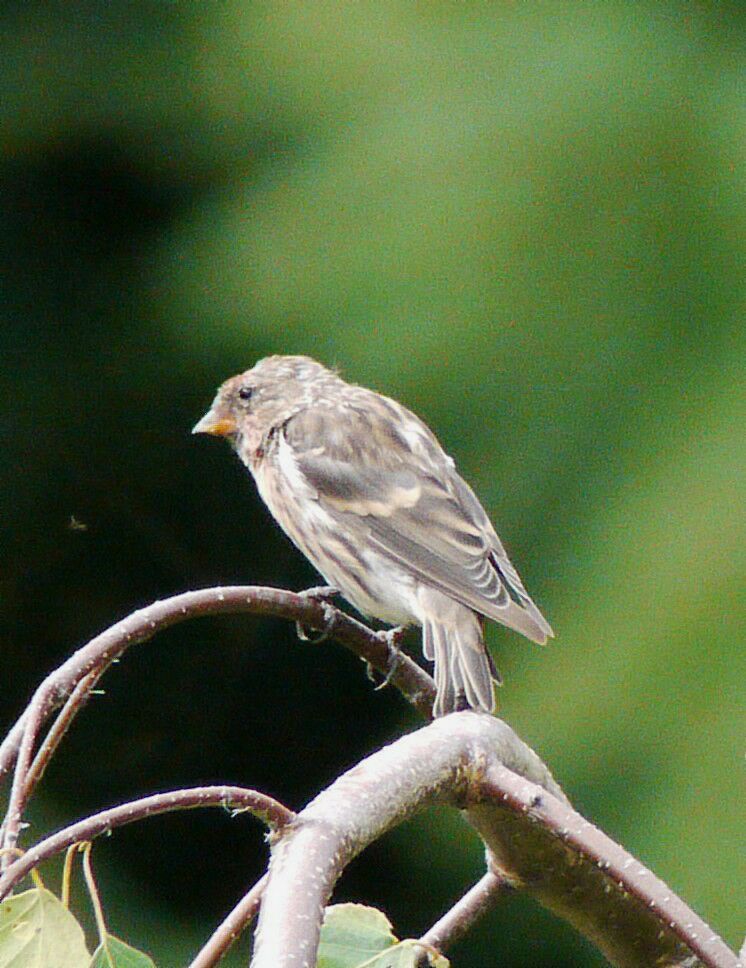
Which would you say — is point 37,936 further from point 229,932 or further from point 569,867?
point 569,867

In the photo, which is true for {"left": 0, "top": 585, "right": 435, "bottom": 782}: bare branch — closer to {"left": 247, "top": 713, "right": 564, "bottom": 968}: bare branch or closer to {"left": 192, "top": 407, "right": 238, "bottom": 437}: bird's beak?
{"left": 247, "top": 713, "right": 564, "bottom": 968}: bare branch

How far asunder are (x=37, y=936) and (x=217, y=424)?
1640mm

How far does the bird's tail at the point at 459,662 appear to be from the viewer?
1652 millimetres

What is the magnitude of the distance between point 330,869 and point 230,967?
172 cm

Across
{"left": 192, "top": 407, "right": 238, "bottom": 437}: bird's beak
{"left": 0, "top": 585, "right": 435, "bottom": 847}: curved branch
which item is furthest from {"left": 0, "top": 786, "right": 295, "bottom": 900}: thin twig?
{"left": 192, "top": 407, "right": 238, "bottom": 437}: bird's beak

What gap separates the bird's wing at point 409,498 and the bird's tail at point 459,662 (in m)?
0.04

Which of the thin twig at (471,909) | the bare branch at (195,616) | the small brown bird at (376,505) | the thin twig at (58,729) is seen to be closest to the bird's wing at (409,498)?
the small brown bird at (376,505)

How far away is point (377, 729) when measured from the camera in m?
2.62

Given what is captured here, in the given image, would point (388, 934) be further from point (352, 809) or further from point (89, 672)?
point (89, 672)

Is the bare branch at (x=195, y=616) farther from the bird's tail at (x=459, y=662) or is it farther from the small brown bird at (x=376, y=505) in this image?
the small brown bird at (x=376, y=505)

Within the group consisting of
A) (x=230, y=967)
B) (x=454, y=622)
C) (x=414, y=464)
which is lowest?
(x=230, y=967)

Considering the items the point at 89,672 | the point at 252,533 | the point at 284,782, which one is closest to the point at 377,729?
the point at 284,782

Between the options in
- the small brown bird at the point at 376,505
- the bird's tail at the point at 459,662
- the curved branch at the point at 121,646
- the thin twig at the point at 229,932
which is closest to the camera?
the thin twig at the point at 229,932

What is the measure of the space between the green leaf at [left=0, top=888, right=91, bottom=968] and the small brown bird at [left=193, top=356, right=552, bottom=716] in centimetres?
100
